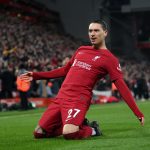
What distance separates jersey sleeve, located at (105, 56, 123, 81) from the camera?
9406 mm

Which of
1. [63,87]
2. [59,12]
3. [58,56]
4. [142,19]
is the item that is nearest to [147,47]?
[142,19]

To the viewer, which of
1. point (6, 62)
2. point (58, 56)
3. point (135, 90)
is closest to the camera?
point (6, 62)

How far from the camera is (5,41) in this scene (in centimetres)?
3609

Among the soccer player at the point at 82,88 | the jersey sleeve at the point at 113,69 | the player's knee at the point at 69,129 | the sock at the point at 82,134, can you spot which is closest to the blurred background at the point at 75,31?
the soccer player at the point at 82,88

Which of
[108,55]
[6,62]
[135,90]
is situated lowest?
[135,90]

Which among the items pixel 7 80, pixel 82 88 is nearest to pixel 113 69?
pixel 82 88

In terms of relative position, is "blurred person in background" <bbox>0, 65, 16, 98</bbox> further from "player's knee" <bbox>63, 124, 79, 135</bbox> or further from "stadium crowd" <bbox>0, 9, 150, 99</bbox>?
"player's knee" <bbox>63, 124, 79, 135</bbox>

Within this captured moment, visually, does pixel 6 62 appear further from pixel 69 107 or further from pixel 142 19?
pixel 142 19

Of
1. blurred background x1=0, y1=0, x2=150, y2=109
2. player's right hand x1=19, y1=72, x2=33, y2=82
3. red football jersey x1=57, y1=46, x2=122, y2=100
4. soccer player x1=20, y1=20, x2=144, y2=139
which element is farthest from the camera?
blurred background x1=0, y1=0, x2=150, y2=109

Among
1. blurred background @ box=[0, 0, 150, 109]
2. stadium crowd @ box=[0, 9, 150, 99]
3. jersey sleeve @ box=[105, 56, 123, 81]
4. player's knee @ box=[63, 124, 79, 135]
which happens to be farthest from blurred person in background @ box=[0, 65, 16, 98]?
player's knee @ box=[63, 124, 79, 135]

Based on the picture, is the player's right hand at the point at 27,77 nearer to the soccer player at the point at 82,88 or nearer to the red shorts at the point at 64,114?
the soccer player at the point at 82,88

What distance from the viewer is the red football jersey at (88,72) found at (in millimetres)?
9500

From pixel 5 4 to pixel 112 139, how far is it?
35.8 m

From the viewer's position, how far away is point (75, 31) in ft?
185
